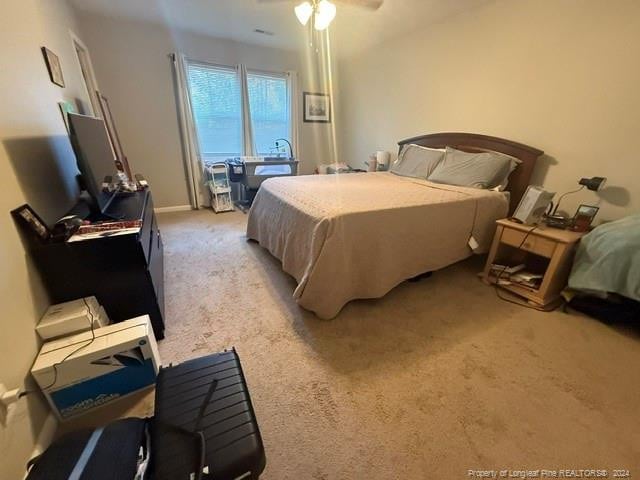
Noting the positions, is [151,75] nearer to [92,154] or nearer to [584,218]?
[92,154]

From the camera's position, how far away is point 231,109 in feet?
13.3

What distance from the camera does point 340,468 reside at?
3.21 feet

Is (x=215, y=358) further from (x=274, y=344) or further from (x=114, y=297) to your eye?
(x=114, y=297)

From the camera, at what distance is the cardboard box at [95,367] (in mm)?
1062

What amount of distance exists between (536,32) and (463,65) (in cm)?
64

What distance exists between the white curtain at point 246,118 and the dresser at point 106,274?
10.7ft

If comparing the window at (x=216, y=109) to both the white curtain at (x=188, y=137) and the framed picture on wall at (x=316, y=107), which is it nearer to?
the white curtain at (x=188, y=137)

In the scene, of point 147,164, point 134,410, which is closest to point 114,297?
point 134,410

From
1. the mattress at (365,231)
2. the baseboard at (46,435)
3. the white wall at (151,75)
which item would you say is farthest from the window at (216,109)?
the baseboard at (46,435)

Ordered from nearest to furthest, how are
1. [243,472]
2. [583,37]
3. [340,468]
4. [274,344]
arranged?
[243,472] < [340,468] < [274,344] < [583,37]

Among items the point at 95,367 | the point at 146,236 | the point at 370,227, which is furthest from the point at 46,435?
the point at 370,227

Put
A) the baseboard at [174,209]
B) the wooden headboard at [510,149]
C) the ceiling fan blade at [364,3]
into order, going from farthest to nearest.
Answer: the baseboard at [174,209]
the wooden headboard at [510,149]
the ceiling fan blade at [364,3]

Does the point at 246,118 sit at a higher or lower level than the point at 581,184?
higher

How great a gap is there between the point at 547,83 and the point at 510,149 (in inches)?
20.9
